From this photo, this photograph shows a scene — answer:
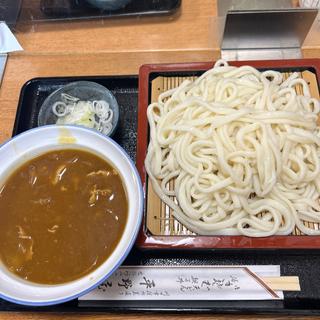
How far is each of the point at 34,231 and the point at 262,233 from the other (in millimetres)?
824

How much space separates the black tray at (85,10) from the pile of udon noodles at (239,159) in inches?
29.2

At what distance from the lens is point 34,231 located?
1.30 m

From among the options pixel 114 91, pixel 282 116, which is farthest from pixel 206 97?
pixel 114 91

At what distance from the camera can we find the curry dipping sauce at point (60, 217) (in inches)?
49.4

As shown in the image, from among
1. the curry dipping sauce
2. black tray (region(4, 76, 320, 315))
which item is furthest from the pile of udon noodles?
the curry dipping sauce

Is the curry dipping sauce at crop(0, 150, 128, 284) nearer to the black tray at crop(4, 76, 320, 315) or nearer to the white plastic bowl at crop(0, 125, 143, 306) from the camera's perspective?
the white plastic bowl at crop(0, 125, 143, 306)

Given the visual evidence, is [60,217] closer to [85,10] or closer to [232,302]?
[232,302]

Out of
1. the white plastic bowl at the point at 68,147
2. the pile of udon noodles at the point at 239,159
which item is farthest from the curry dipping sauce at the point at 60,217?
the pile of udon noodles at the point at 239,159

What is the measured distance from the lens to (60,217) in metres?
1.31

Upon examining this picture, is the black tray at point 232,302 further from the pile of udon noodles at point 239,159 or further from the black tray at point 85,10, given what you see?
the black tray at point 85,10

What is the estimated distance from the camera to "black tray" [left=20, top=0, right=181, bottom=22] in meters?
2.15

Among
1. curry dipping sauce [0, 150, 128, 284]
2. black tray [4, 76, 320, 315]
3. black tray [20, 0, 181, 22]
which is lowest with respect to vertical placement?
black tray [4, 76, 320, 315]

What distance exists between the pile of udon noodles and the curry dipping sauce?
27 centimetres

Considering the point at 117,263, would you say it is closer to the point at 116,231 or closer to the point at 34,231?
the point at 116,231
